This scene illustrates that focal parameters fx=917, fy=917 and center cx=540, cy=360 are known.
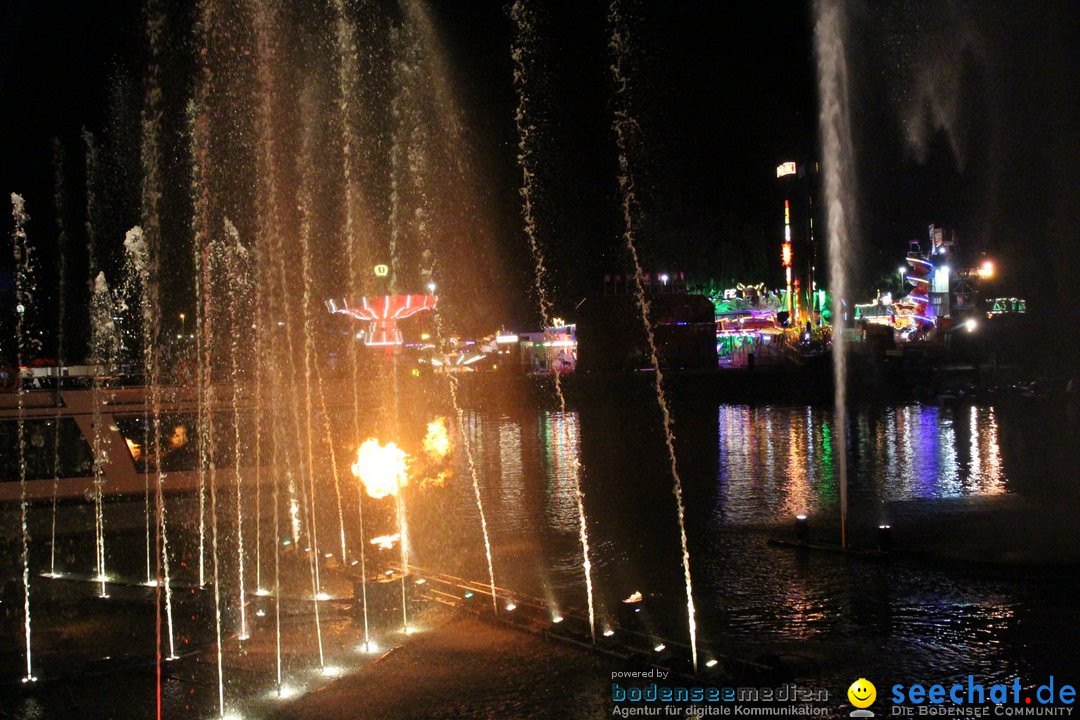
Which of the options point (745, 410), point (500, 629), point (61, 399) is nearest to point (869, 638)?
point (500, 629)

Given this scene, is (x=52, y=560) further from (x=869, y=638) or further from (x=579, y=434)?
(x=579, y=434)

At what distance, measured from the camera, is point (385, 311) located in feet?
96.2

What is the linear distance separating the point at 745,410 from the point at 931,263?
44.7 meters

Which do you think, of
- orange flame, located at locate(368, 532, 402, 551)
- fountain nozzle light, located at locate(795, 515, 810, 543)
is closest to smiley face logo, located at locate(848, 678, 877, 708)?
fountain nozzle light, located at locate(795, 515, 810, 543)

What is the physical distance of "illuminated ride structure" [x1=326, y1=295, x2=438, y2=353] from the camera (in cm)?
2902

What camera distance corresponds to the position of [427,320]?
69375 millimetres

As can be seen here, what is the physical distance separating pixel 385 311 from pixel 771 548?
2087 centimetres

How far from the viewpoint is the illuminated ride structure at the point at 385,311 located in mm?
29016

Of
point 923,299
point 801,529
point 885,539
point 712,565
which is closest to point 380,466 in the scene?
point 712,565

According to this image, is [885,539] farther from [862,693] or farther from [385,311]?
[385,311]

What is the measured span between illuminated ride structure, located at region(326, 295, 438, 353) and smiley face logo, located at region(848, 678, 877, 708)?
2401cm

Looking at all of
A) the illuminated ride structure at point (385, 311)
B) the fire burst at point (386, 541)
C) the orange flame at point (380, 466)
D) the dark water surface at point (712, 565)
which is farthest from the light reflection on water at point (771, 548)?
the illuminated ride structure at point (385, 311)

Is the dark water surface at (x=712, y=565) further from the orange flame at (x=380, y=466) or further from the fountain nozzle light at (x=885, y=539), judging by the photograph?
the orange flame at (x=380, y=466)

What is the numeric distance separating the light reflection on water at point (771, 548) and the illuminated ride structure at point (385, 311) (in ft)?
24.6
